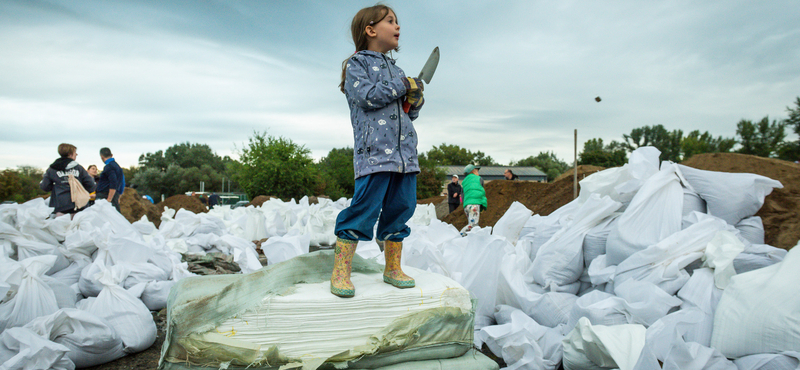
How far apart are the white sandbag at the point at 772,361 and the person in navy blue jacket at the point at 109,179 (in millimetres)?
5839

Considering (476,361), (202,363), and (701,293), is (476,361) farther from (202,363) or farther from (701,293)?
(701,293)

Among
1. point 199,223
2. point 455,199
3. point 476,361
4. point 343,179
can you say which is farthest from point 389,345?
point 343,179

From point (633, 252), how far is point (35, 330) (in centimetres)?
300

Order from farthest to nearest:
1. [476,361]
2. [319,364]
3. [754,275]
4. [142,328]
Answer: [142,328], [754,275], [476,361], [319,364]

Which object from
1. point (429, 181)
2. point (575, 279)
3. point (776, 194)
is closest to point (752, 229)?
point (776, 194)

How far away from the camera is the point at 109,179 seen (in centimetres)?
521

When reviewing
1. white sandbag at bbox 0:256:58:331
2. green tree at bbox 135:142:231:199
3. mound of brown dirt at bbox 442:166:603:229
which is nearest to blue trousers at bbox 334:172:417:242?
white sandbag at bbox 0:256:58:331

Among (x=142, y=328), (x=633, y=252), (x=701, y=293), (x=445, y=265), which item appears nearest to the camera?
(x=701, y=293)

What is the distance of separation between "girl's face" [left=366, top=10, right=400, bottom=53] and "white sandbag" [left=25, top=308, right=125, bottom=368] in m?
1.84

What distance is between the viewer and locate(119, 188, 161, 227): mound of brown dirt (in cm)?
876

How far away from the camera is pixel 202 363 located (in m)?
1.54

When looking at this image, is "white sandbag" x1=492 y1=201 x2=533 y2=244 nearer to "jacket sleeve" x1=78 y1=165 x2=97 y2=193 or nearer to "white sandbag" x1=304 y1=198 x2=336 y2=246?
"white sandbag" x1=304 y1=198 x2=336 y2=246

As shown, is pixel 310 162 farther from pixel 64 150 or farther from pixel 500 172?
pixel 500 172

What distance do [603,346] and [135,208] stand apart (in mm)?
9585
